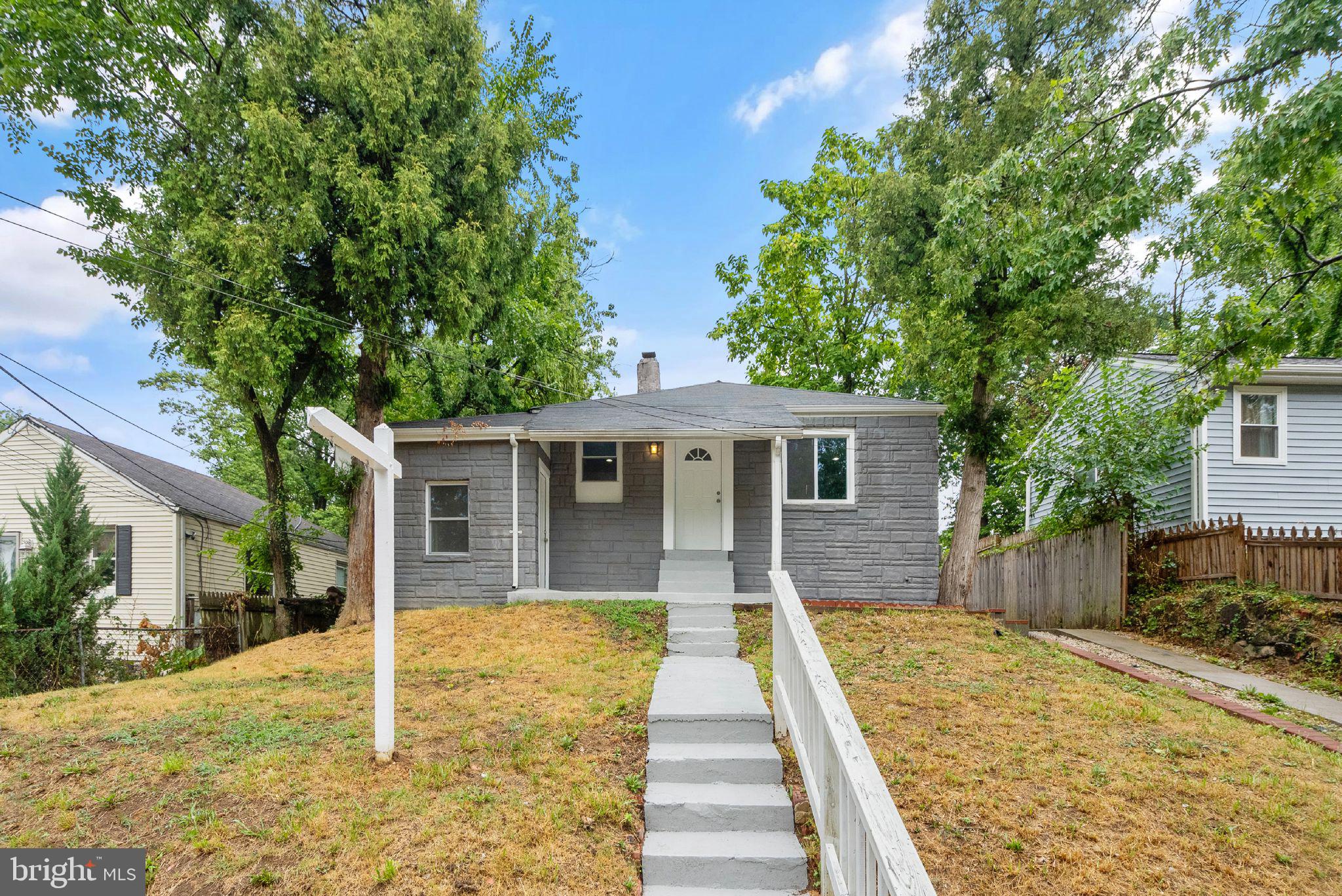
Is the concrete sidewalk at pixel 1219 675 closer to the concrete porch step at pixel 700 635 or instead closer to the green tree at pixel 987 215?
the green tree at pixel 987 215

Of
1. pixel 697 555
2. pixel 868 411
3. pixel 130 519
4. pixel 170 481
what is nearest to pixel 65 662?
pixel 130 519

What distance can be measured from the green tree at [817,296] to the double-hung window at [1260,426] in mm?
8350

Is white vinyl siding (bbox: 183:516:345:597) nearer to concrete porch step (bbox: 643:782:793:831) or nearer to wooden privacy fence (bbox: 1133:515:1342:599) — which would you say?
concrete porch step (bbox: 643:782:793:831)

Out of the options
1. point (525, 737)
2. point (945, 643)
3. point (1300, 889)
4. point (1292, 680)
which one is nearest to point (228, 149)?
point (525, 737)

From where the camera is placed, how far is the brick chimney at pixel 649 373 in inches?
566

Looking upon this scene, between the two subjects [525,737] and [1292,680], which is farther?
[1292,680]

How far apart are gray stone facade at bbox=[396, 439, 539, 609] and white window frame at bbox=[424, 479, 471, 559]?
0.03 metres

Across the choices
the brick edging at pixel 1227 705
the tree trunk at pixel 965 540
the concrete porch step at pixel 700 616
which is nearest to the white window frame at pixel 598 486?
the concrete porch step at pixel 700 616

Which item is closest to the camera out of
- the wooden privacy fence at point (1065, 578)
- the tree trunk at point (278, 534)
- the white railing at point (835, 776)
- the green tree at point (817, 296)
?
the white railing at point (835, 776)

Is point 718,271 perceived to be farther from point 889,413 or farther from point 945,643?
point 945,643

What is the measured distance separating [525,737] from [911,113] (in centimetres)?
1208

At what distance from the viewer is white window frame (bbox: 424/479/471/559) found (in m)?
10.7

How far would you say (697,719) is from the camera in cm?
470

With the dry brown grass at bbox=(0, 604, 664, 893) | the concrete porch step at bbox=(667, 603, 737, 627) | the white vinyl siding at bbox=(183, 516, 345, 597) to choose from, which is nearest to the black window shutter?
the white vinyl siding at bbox=(183, 516, 345, 597)
